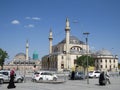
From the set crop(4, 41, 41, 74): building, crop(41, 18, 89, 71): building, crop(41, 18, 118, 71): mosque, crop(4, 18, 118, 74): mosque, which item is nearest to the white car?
crop(41, 18, 89, 71): building

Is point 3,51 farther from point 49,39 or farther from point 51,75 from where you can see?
point 51,75

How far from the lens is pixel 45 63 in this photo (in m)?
127

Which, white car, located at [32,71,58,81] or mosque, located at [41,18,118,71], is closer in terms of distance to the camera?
white car, located at [32,71,58,81]

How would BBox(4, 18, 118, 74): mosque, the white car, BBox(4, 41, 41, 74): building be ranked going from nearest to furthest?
1. the white car
2. BBox(4, 18, 118, 74): mosque
3. BBox(4, 41, 41, 74): building

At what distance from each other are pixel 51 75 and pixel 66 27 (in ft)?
209

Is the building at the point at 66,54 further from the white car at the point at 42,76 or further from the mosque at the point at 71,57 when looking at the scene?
the white car at the point at 42,76

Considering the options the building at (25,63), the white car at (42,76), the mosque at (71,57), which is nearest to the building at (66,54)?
the mosque at (71,57)

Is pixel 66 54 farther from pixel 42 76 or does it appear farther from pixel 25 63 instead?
pixel 42 76

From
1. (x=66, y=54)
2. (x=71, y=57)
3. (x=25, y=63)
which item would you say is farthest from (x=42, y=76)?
(x=25, y=63)

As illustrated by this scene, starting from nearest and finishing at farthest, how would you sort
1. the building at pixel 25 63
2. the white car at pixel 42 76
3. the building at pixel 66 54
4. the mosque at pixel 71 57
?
the white car at pixel 42 76 < the building at pixel 66 54 < the mosque at pixel 71 57 < the building at pixel 25 63

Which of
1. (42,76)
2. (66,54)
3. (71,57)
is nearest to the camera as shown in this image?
(42,76)

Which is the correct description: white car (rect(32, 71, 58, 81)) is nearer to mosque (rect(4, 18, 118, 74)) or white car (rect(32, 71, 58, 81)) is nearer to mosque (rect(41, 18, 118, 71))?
mosque (rect(4, 18, 118, 74))

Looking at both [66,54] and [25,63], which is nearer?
[66,54]

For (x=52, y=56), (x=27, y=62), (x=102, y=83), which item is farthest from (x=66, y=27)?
(x=102, y=83)
